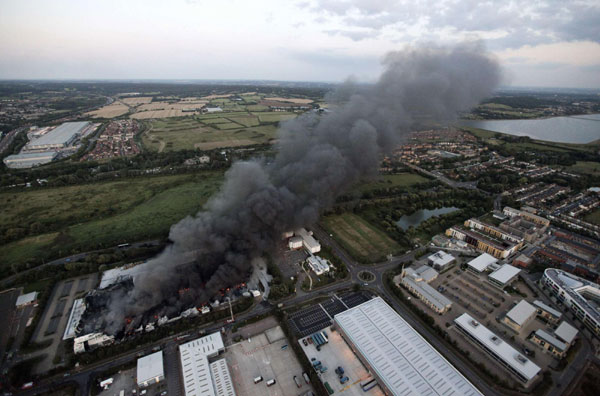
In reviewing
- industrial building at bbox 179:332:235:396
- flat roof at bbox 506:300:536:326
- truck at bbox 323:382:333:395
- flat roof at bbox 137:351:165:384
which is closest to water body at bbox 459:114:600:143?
flat roof at bbox 506:300:536:326

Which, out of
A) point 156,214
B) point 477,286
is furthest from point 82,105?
point 477,286

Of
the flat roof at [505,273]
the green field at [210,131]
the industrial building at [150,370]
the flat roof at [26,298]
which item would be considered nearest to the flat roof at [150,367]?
the industrial building at [150,370]

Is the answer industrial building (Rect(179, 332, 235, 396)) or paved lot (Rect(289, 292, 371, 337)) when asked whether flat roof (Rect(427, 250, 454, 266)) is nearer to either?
paved lot (Rect(289, 292, 371, 337))

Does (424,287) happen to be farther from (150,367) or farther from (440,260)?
(150,367)

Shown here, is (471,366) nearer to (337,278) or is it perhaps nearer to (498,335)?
(498,335)

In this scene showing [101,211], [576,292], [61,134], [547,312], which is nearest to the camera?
[547,312]

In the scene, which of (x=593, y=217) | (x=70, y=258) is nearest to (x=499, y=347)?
(x=593, y=217)
